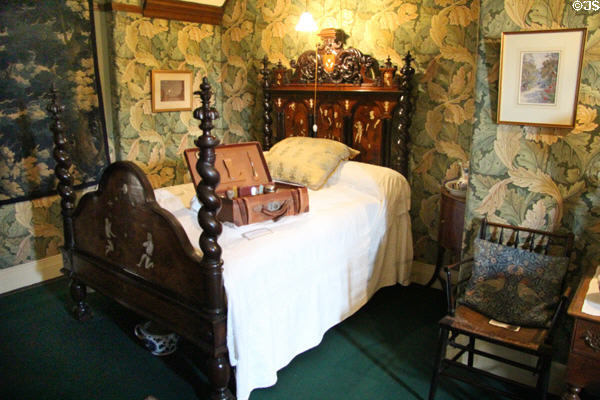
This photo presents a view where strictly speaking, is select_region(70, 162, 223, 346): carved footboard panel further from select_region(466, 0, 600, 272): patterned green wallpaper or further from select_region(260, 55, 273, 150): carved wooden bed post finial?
select_region(260, 55, 273, 150): carved wooden bed post finial

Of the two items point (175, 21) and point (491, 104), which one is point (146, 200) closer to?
point (491, 104)

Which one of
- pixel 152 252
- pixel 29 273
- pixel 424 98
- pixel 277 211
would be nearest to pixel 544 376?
pixel 277 211

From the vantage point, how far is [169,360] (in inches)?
118

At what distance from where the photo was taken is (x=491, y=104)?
8.55ft

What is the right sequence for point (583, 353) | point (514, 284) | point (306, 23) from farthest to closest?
point (306, 23) → point (514, 284) → point (583, 353)

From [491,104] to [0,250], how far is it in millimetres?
3675

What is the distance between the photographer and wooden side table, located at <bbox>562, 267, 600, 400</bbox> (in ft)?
6.54

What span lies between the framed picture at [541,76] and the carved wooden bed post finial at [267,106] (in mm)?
2414

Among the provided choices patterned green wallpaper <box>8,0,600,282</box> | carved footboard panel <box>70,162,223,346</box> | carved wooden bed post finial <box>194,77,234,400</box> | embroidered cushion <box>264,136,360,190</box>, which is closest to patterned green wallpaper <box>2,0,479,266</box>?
patterned green wallpaper <box>8,0,600,282</box>

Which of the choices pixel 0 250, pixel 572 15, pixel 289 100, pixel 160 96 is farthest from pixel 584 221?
pixel 0 250

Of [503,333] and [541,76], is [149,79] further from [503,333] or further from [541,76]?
[503,333]

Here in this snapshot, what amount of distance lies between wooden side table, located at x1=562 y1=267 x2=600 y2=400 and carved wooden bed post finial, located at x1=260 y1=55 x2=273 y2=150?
10.1 ft

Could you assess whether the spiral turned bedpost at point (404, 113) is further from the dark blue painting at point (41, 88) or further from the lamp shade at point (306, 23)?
the dark blue painting at point (41, 88)

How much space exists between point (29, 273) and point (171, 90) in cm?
199
